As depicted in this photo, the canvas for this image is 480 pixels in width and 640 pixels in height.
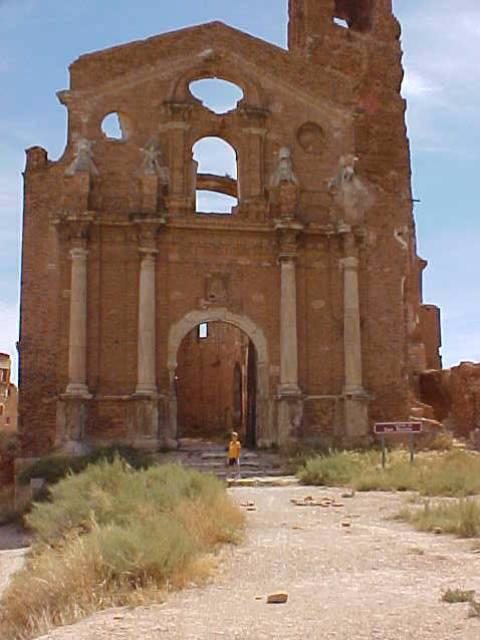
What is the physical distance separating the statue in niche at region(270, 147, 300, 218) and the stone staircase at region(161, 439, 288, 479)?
5.65 meters

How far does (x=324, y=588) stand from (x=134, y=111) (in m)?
16.0

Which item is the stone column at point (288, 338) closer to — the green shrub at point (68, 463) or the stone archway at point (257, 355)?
the stone archway at point (257, 355)

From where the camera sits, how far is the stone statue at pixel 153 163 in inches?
802

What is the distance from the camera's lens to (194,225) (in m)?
20.6

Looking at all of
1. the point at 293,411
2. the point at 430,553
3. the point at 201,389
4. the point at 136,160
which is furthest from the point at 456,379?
the point at 430,553

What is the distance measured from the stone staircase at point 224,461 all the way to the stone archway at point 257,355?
1.96 ft

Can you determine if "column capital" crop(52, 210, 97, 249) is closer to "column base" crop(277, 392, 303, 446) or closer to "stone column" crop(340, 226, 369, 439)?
"column base" crop(277, 392, 303, 446)

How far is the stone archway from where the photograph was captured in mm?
20047

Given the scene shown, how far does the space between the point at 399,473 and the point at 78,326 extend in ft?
26.0

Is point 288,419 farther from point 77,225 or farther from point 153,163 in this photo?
point 153,163

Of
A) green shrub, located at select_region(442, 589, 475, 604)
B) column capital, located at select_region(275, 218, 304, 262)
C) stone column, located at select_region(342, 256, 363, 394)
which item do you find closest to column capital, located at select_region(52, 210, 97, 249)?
column capital, located at select_region(275, 218, 304, 262)

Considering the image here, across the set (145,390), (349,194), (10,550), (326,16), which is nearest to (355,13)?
(326,16)

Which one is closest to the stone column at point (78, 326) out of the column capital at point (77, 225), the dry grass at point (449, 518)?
the column capital at point (77, 225)

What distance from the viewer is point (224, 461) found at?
61.7ft
